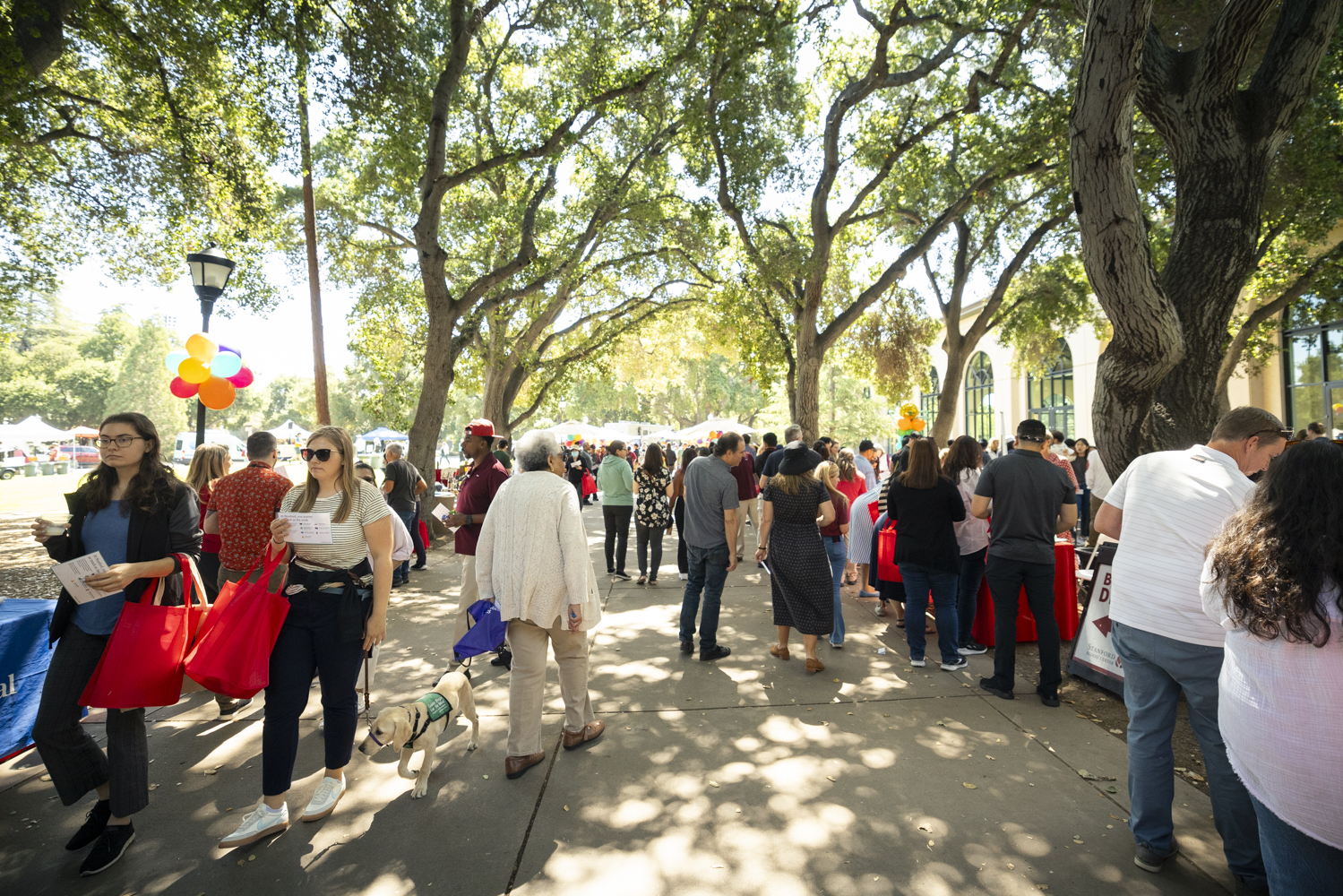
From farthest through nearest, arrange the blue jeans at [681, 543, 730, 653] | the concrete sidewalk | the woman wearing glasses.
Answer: the blue jeans at [681, 543, 730, 653] → the woman wearing glasses → the concrete sidewalk

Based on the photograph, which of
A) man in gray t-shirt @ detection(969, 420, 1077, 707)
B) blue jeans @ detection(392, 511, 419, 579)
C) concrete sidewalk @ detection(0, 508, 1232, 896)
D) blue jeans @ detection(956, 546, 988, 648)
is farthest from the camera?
blue jeans @ detection(392, 511, 419, 579)

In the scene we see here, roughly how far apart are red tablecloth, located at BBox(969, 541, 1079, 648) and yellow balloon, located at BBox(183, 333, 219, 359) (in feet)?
26.9

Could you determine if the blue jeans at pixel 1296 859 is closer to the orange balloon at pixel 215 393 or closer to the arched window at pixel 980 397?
the orange balloon at pixel 215 393

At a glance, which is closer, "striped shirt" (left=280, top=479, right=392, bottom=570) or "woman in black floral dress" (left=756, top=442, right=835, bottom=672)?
"striped shirt" (left=280, top=479, right=392, bottom=570)

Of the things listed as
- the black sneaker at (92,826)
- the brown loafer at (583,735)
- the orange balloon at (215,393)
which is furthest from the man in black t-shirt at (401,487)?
the black sneaker at (92,826)

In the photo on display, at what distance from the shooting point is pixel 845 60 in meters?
13.0

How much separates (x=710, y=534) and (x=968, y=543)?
218 centimetres

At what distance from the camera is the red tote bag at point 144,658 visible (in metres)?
2.80

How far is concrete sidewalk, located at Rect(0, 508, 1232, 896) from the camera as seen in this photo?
9.04 feet

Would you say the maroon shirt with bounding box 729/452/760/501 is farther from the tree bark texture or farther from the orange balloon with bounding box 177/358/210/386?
the orange balloon with bounding box 177/358/210/386

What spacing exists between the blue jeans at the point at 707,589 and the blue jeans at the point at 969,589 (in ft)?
6.73

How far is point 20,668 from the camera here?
3553 millimetres

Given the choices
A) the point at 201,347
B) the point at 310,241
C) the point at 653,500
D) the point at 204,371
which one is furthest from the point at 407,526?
the point at 310,241

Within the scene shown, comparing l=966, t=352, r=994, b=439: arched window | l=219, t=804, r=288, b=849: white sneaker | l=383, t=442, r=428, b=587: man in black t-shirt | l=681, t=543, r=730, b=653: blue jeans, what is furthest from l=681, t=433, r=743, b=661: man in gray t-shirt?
l=966, t=352, r=994, b=439: arched window
